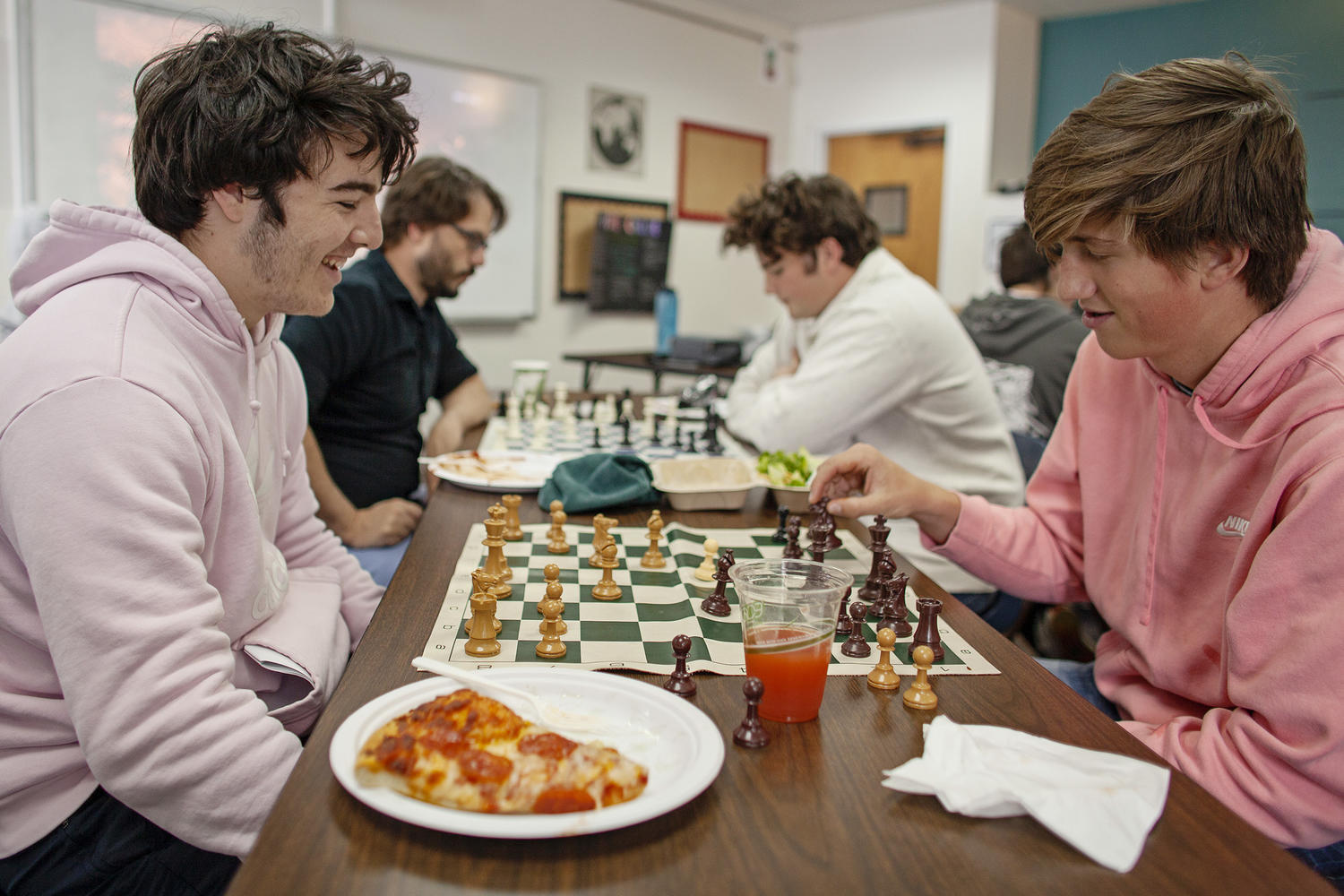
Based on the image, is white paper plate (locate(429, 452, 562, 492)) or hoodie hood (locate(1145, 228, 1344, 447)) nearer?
hoodie hood (locate(1145, 228, 1344, 447))

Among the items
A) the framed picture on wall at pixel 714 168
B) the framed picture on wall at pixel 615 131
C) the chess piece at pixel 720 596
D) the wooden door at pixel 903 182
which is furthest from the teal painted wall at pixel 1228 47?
the chess piece at pixel 720 596

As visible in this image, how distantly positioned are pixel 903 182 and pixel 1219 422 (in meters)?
6.34

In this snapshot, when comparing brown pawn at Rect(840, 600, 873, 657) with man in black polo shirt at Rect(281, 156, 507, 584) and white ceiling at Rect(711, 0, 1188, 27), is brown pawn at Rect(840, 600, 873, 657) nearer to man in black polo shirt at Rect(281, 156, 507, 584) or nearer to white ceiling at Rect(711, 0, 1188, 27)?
man in black polo shirt at Rect(281, 156, 507, 584)

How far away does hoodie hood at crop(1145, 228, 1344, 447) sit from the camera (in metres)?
1.14

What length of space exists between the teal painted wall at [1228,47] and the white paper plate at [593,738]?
4976 millimetres

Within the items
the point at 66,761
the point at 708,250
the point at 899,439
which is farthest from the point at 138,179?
the point at 708,250

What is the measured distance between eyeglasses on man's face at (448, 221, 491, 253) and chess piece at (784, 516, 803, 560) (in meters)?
1.55

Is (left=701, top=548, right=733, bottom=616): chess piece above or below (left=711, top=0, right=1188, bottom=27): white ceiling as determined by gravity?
below

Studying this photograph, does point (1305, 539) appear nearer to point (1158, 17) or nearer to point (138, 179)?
point (138, 179)

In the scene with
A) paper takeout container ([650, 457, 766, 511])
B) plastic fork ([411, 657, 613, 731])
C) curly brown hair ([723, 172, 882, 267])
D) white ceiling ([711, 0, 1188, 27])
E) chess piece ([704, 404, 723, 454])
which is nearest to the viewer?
plastic fork ([411, 657, 613, 731])

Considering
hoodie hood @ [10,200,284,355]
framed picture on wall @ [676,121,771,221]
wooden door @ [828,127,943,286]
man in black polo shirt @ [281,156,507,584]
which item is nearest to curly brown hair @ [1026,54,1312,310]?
hoodie hood @ [10,200,284,355]

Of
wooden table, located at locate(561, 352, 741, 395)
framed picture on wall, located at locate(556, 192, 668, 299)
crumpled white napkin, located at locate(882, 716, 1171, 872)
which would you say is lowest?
crumpled white napkin, located at locate(882, 716, 1171, 872)

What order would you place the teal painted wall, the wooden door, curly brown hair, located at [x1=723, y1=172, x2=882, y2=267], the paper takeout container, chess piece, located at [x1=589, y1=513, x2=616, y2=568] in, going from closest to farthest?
chess piece, located at [x1=589, y1=513, x2=616, y2=568]
the paper takeout container
curly brown hair, located at [x1=723, y1=172, x2=882, y2=267]
the teal painted wall
the wooden door

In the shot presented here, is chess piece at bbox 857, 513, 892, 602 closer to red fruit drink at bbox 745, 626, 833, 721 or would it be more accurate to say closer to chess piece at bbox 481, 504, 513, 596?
red fruit drink at bbox 745, 626, 833, 721
